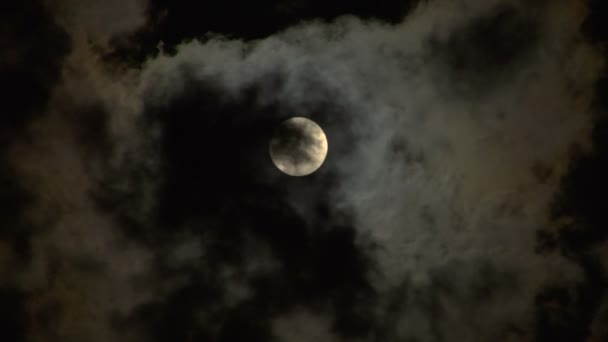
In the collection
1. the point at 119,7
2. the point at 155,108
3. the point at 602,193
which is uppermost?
the point at 119,7

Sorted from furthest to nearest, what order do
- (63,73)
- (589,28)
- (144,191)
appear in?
1. (144,191)
2. (63,73)
3. (589,28)

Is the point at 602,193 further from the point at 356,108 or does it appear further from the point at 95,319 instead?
the point at 95,319

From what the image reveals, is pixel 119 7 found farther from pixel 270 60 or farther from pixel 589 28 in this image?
pixel 589 28

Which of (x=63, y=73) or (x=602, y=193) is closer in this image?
(x=602, y=193)

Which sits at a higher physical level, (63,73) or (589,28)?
(589,28)

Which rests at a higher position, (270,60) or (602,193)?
(270,60)

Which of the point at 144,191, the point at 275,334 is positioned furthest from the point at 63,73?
the point at 275,334

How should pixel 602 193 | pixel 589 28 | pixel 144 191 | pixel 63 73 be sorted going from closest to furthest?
pixel 589 28, pixel 602 193, pixel 63 73, pixel 144 191

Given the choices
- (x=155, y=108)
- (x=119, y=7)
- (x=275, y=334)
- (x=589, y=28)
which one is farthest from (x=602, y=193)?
(x=119, y=7)

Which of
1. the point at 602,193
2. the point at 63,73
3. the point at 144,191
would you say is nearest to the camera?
the point at 602,193
